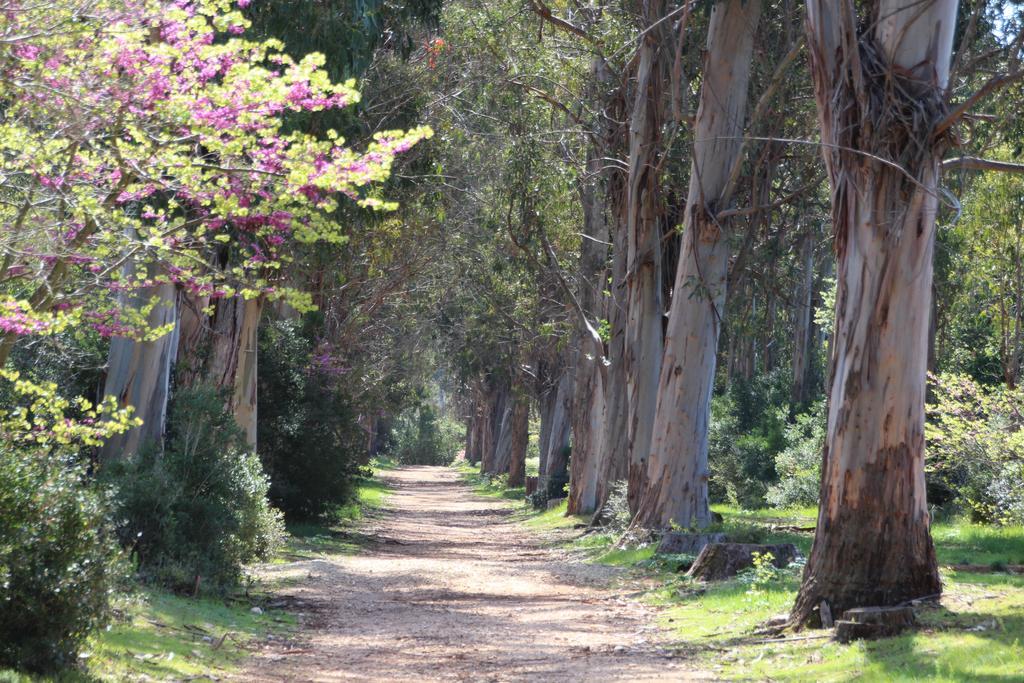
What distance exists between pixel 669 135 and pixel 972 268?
11267mm

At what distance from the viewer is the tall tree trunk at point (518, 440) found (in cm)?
4366

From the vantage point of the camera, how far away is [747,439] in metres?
34.9

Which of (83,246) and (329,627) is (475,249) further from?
(83,246)

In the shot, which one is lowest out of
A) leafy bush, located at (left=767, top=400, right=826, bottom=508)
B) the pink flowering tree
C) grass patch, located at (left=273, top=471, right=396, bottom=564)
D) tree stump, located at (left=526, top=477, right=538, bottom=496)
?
grass patch, located at (left=273, top=471, right=396, bottom=564)

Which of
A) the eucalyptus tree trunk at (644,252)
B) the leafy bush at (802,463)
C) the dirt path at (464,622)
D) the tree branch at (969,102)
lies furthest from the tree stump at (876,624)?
the leafy bush at (802,463)

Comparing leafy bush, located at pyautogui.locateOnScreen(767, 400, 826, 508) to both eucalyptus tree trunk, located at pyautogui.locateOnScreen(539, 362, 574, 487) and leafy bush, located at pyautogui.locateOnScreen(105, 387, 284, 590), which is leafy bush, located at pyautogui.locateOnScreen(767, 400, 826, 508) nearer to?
eucalyptus tree trunk, located at pyautogui.locateOnScreen(539, 362, 574, 487)

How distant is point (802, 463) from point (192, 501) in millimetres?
18656

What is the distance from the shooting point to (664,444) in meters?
17.5

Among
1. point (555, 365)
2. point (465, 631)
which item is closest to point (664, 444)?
point (465, 631)

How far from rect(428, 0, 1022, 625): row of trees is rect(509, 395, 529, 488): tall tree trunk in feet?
16.1

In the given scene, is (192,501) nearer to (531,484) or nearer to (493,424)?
(531,484)

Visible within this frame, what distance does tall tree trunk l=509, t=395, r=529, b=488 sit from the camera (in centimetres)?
4366

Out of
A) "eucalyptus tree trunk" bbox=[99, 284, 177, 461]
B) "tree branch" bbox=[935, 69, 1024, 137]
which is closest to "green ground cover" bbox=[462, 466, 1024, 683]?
"tree branch" bbox=[935, 69, 1024, 137]

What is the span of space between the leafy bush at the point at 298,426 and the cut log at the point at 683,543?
9397 mm
